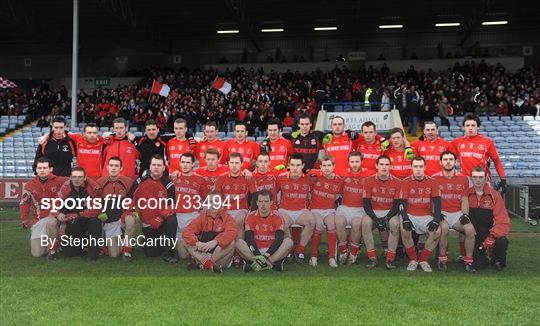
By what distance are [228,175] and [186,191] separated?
617mm

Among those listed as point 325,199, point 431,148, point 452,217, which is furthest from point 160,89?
point 452,217

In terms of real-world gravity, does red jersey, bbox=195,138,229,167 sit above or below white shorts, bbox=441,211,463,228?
above

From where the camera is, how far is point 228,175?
743 centimetres

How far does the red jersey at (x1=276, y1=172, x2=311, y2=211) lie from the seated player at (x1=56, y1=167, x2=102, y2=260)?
244 centimetres

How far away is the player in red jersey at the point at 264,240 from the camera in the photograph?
271 inches

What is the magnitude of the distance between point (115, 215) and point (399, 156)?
4087mm

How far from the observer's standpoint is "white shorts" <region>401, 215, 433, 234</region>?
23.6 feet

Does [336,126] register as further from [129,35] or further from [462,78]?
[129,35]

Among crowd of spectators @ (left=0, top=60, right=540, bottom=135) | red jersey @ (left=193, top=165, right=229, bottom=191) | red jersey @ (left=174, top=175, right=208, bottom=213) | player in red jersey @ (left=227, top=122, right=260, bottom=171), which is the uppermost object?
crowd of spectators @ (left=0, top=60, right=540, bottom=135)

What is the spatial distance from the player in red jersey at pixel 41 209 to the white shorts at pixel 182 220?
5.33 feet

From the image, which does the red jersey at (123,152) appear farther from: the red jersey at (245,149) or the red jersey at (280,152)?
the red jersey at (280,152)

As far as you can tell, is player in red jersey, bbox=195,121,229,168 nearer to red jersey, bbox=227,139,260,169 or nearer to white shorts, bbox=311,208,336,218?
red jersey, bbox=227,139,260,169

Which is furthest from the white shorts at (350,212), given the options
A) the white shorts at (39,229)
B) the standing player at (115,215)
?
the white shorts at (39,229)

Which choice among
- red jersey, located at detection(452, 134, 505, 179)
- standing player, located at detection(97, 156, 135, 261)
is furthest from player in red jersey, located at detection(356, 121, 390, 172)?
standing player, located at detection(97, 156, 135, 261)
